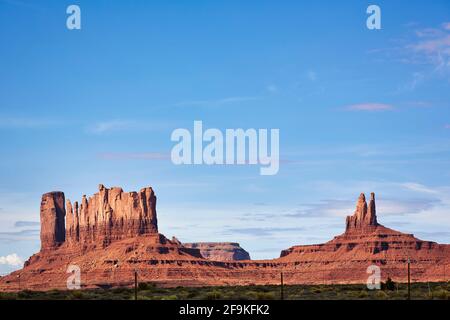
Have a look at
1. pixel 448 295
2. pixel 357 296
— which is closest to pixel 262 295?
pixel 357 296

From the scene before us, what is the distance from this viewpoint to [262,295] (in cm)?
6538
